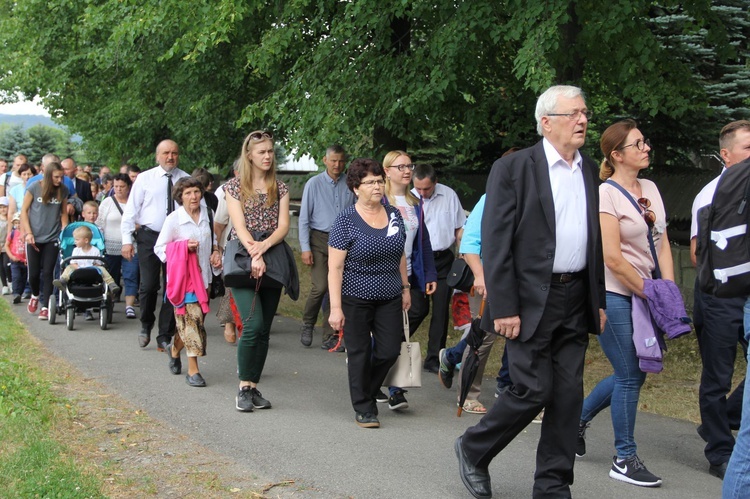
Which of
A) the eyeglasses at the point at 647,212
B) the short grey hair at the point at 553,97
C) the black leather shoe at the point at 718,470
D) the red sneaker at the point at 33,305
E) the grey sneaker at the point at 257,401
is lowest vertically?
the red sneaker at the point at 33,305

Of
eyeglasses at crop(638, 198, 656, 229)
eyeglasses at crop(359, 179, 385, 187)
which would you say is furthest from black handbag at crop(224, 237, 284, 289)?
eyeglasses at crop(638, 198, 656, 229)

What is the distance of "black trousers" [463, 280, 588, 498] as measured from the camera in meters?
5.03

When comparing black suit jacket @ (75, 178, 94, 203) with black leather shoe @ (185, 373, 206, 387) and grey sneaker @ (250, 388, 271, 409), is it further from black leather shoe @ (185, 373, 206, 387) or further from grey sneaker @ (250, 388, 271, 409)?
grey sneaker @ (250, 388, 271, 409)

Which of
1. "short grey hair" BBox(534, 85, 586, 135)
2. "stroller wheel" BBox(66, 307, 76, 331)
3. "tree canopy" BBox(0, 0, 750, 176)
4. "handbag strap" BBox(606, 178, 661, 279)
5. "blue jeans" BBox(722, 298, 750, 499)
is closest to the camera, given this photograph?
"blue jeans" BBox(722, 298, 750, 499)

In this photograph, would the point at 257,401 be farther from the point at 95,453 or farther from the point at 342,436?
the point at 95,453

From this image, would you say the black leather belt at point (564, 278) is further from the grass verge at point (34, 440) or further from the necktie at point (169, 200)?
the necktie at point (169, 200)

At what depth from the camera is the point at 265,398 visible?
796 centimetres

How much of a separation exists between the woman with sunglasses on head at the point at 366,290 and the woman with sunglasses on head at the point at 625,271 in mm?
1779

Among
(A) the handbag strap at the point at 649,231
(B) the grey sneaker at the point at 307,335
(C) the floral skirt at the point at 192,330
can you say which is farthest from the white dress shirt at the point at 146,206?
(A) the handbag strap at the point at 649,231

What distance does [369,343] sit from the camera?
712 centimetres

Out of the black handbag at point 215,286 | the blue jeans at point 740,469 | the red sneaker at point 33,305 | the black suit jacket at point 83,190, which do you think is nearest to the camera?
the blue jeans at point 740,469

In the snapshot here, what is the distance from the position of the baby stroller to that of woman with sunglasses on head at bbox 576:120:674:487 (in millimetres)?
7288

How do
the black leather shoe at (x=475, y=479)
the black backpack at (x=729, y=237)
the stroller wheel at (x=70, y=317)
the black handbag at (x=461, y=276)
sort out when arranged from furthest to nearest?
the stroller wheel at (x=70, y=317)
the black handbag at (x=461, y=276)
the black leather shoe at (x=475, y=479)
the black backpack at (x=729, y=237)

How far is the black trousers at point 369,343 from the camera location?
705 centimetres
